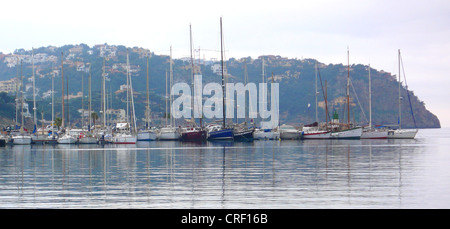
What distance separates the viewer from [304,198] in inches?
744

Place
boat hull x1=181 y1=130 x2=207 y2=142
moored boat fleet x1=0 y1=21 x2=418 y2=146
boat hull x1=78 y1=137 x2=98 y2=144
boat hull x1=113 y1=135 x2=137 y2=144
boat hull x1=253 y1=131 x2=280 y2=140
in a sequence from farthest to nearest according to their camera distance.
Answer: boat hull x1=253 y1=131 x2=280 y2=140 < boat hull x1=181 y1=130 x2=207 y2=142 < boat hull x1=78 y1=137 x2=98 y2=144 < moored boat fleet x1=0 y1=21 x2=418 y2=146 < boat hull x1=113 y1=135 x2=137 y2=144

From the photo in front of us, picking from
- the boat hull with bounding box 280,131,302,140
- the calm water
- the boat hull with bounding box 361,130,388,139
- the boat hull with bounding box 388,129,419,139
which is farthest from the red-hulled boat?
the calm water

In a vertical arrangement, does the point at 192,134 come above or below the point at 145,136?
above

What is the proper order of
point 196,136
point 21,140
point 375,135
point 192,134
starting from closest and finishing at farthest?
point 21,140 < point 196,136 < point 192,134 < point 375,135

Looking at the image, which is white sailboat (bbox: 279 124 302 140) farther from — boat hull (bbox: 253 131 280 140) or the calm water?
the calm water

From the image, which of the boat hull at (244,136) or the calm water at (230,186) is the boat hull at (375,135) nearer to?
the boat hull at (244,136)

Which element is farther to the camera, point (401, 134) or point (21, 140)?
point (401, 134)

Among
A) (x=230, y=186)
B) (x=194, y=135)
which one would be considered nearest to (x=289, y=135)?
(x=194, y=135)

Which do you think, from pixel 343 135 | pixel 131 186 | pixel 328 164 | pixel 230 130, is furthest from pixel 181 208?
pixel 343 135

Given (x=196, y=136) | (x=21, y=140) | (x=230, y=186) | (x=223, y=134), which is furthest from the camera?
(x=196, y=136)

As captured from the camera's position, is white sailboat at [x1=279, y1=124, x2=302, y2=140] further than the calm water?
Yes

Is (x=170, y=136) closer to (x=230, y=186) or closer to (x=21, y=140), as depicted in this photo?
(x=21, y=140)

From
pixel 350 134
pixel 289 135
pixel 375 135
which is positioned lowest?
pixel 375 135

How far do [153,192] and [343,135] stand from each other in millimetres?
70969
